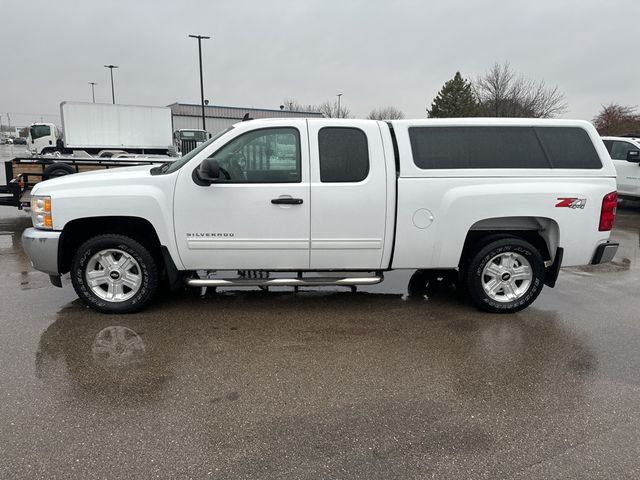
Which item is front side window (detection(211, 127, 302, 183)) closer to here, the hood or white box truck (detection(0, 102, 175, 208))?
the hood

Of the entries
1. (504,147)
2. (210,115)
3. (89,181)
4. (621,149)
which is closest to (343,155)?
(504,147)

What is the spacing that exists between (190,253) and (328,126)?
1.83m

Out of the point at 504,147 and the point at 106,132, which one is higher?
the point at 106,132

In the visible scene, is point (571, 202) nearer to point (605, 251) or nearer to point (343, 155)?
point (605, 251)

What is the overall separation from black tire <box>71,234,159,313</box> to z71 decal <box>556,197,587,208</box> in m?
4.04

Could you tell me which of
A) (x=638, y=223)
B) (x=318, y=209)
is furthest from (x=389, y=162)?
(x=638, y=223)

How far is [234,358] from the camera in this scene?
12.9 feet

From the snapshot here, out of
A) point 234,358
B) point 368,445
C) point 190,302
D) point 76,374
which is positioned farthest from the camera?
point 190,302

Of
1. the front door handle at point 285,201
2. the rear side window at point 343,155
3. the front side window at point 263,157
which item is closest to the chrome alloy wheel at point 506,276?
the rear side window at point 343,155

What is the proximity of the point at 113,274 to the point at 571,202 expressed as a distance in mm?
4576

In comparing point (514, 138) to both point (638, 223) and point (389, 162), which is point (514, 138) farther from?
point (638, 223)

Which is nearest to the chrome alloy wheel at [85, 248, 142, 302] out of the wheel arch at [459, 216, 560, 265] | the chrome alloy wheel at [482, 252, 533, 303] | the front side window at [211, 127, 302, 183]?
the front side window at [211, 127, 302, 183]

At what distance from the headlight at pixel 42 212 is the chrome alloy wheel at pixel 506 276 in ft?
14.2

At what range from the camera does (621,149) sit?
13273 millimetres
